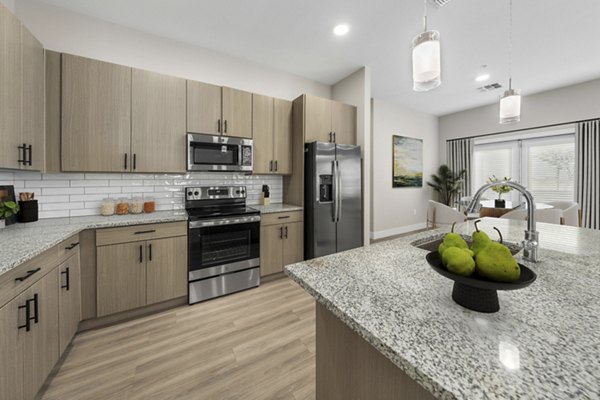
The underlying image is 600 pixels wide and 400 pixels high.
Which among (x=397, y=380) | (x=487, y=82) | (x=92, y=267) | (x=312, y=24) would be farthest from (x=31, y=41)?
(x=487, y=82)

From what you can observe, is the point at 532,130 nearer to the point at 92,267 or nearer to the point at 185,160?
the point at 185,160

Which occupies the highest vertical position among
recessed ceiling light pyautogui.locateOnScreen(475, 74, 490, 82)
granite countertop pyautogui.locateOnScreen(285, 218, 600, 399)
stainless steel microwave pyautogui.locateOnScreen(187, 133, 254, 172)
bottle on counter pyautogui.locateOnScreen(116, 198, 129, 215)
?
recessed ceiling light pyautogui.locateOnScreen(475, 74, 490, 82)

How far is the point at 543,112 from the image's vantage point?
14.8 ft

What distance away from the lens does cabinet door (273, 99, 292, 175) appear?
3248 millimetres

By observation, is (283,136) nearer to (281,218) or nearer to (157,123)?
(281,218)

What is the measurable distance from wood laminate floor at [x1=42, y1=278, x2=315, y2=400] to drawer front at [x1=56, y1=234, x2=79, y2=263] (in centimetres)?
72

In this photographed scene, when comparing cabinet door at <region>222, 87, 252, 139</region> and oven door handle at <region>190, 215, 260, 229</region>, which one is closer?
oven door handle at <region>190, 215, 260, 229</region>

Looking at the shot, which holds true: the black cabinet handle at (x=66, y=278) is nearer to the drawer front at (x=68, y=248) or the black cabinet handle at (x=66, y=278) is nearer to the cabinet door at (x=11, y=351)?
the drawer front at (x=68, y=248)

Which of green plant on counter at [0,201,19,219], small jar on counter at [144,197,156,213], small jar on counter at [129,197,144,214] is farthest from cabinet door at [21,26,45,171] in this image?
small jar on counter at [144,197,156,213]

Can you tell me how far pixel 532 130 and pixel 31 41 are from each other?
7.24 meters

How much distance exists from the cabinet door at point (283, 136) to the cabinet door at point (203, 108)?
0.77 meters

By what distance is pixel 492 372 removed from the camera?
463mm

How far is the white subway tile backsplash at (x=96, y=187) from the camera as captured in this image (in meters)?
2.23

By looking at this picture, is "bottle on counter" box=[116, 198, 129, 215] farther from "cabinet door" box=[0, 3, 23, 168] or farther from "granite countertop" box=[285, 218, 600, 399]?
"granite countertop" box=[285, 218, 600, 399]
